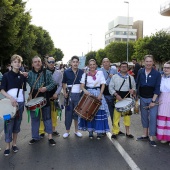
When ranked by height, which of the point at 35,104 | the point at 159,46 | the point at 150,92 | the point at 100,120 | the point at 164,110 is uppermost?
the point at 159,46

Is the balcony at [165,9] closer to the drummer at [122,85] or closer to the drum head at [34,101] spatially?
the drummer at [122,85]

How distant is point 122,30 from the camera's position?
11156cm

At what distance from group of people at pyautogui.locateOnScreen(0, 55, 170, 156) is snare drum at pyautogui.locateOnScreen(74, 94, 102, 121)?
0.56ft

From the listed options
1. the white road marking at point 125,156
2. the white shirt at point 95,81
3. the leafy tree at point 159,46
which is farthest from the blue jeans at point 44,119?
the leafy tree at point 159,46

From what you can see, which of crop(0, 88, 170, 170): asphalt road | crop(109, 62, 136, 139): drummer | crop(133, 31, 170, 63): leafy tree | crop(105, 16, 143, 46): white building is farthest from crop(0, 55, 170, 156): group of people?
crop(105, 16, 143, 46): white building

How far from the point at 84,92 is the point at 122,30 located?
110m

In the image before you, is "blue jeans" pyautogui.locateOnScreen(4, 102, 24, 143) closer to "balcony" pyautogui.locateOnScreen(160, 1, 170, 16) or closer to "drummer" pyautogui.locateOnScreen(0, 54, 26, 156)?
"drummer" pyautogui.locateOnScreen(0, 54, 26, 156)

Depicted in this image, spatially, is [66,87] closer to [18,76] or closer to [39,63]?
[39,63]

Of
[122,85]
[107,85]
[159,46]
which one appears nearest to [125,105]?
[122,85]

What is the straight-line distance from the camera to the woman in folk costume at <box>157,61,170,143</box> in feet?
18.3

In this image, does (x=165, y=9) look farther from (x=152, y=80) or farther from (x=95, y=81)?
(x=95, y=81)

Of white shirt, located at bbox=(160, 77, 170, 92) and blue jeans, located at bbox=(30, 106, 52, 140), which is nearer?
white shirt, located at bbox=(160, 77, 170, 92)

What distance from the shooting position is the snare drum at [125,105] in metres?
5.63

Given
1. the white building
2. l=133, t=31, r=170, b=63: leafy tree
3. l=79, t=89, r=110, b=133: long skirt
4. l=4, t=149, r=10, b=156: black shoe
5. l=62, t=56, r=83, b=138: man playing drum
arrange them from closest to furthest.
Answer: l=4, t=149, r=10, b=156: black shoe < l=79, t=89, r=110, b=133: long skirt < l=62, t=56, r=83, b=138: man playing drum < l=133, t=31, r=170, b=63: leafy tree < the white building
